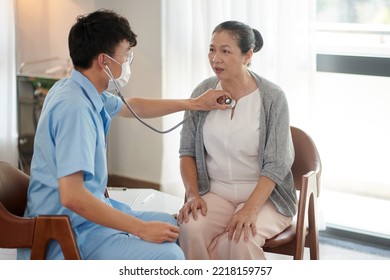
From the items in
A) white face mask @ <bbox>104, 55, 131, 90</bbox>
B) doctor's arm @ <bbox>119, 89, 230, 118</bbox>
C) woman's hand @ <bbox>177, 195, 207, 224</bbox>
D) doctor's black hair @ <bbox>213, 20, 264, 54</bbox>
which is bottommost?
woman's hand @ <bbox>177, 195, 207, 224</bbox>

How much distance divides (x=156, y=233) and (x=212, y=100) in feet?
1.94

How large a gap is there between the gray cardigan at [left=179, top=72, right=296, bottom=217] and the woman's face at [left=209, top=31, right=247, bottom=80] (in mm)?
112

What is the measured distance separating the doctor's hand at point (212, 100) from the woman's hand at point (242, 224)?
36cm

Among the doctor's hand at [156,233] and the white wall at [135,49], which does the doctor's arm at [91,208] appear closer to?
the doctor's hand at [156,233]

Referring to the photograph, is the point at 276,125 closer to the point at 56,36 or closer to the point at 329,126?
the point at 329,126

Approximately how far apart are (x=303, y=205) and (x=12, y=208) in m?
0.92

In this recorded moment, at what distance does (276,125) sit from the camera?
2.43m

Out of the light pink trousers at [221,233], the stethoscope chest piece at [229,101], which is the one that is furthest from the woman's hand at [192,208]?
the stethoscope chest piece at [229,101]

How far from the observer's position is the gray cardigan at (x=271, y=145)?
241 centimetres

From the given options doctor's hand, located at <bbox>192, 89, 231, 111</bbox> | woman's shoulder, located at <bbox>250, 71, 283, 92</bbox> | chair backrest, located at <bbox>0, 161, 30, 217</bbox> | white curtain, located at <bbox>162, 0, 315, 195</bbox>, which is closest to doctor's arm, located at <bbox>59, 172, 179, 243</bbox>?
chair backrest, located at <bbox>0, 161, 30, 217</bbox>

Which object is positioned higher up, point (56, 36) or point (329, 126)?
point (56, 36)

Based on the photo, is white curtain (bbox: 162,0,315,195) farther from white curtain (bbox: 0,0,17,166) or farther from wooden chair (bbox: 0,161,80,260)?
wooden chair (bbox: 0,161,80,260)

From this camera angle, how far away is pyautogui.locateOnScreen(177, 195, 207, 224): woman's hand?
244 cm
